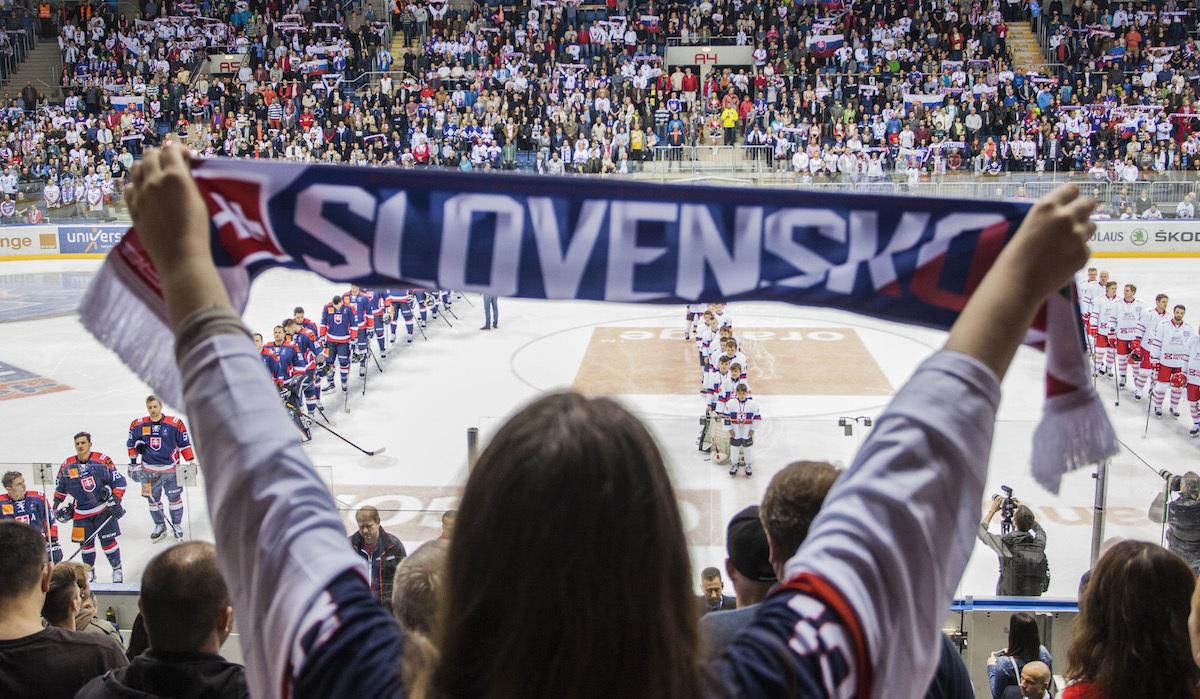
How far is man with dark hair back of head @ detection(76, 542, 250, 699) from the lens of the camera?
2.29m

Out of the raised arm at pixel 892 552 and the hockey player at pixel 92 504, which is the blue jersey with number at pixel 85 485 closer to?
the hockey player at pixel 92 504

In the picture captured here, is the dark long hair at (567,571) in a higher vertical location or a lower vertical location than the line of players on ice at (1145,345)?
higher

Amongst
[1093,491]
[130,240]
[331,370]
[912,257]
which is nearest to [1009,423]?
[1093,491]

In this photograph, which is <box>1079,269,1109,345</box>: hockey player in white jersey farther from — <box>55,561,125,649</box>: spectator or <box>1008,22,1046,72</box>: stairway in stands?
<box>1008,22,1046,72</box>: stairway in stands

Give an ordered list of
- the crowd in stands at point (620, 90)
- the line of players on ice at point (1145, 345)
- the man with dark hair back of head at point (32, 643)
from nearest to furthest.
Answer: the man with dark hair back of head at point (32, 643), the line of players on ice at point (1145, 345), the crowd in stands at point (620, 90)

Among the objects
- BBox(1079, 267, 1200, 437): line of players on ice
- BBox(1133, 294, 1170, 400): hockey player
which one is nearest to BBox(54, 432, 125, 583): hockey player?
BBox(1079, 267, 1200, 437): line of players on ice

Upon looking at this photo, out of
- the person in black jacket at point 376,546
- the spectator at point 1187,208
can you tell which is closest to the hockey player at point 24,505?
the person in black jacket at point 376,546

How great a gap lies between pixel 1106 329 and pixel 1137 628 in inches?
518

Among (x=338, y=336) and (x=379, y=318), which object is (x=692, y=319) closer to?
(x=379, y=318)

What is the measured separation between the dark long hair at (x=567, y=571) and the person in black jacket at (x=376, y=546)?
19.2 ft

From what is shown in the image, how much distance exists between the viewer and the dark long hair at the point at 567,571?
3.17 ft

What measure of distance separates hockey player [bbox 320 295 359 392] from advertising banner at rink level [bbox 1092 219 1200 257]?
50.6ft

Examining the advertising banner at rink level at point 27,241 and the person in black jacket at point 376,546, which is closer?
the person in black jacket at point 376,546

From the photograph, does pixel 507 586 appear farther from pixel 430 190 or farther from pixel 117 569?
pixel 117 569
